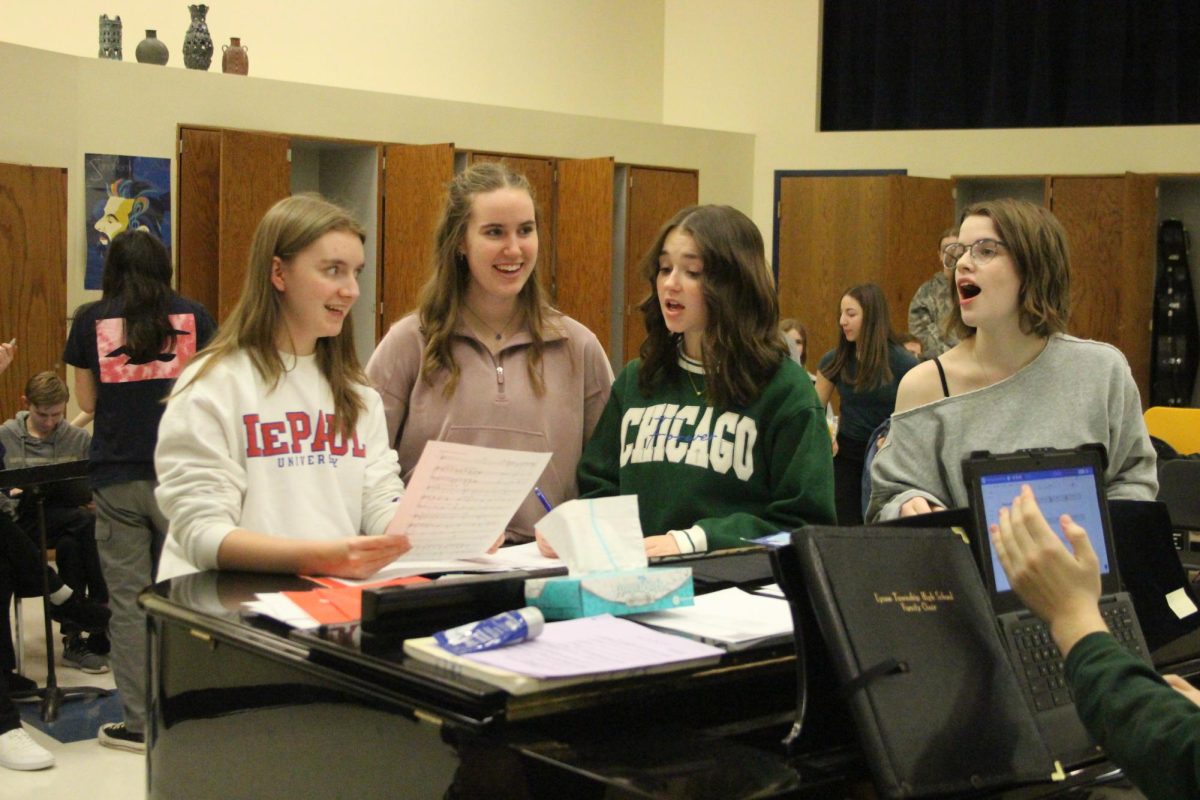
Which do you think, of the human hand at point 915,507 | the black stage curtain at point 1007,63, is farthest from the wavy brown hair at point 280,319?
the black stage curtain at point 1007,63

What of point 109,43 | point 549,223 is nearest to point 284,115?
point 109,43

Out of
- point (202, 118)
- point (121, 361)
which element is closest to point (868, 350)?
point (121, 361)

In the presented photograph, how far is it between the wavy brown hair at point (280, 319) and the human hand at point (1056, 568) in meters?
1.19

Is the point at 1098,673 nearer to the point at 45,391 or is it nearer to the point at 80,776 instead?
the point at 80,776

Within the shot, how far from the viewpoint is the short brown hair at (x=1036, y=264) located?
2.35 meters

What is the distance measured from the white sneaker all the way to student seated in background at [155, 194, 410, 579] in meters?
2.07

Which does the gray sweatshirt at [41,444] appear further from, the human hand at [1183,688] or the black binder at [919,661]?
the human hand at [1183,688]

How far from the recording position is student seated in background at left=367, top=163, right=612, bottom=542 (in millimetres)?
2607

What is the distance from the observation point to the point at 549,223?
8.80m

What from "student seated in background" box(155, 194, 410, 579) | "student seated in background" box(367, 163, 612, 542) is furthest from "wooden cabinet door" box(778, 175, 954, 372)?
"student seated in background" box(155, 194, 410, 579)

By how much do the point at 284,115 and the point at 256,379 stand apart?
5.90 metres

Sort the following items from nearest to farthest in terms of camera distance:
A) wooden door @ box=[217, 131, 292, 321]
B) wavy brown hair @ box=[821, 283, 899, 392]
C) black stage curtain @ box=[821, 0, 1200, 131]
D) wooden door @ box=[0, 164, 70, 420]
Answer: wavy brown hair @ box=[821, 283, 899, 392]
wooden door @ box=[0, 164, 70, 420]
wooden door @ box=[217, 131, 292, 321]
black stage curtain @ box=[821, 0, 1200, 131]

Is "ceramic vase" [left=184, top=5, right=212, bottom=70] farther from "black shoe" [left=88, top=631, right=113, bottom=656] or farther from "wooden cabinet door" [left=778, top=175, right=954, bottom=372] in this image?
"wooden cabinet door" [left=778, top=175, right=954, bottom=372]

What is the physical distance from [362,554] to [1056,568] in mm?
945
